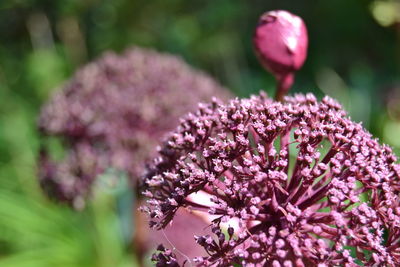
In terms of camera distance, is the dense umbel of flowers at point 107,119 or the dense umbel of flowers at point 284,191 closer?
the dense umbel of flowers at point 284,191

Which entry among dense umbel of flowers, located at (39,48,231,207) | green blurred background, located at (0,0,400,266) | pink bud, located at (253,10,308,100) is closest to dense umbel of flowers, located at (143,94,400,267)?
pink bud, located at (253,10,308,100)

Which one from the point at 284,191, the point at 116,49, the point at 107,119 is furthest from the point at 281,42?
the point at 116,49

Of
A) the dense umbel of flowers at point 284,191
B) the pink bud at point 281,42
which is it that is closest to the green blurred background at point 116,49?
the pink bud at point 281,42

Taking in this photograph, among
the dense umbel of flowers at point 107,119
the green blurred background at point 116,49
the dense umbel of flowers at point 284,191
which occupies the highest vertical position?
the green blurred background at point 116,49

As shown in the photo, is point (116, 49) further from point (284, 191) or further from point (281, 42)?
point (284, 191)

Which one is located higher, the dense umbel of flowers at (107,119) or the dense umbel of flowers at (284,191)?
the dense umbel of flowers at (107,119)

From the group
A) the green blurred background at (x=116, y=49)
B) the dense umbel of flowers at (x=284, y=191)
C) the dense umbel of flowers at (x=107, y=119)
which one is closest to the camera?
the dense umbel of flowers at (x=284, y=191)

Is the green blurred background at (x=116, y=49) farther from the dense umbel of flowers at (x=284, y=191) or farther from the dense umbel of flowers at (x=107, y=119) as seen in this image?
the dense umbel of flowers at (x=284, y=191)

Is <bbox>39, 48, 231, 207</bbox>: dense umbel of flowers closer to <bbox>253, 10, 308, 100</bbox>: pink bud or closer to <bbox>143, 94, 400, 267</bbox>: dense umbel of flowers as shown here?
<bbox>253, 10, 308, 100</bbox>: pink bud

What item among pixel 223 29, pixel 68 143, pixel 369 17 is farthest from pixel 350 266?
pixel 369 17
